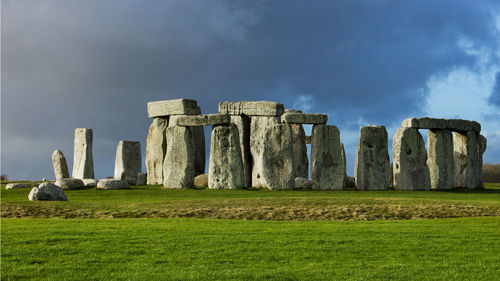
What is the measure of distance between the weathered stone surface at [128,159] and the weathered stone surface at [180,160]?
6671mm

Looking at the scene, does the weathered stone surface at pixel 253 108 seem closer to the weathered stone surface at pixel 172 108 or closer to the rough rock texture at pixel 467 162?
the weathered stone surface at pixel 172 108

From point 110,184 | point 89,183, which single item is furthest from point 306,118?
point 89,183

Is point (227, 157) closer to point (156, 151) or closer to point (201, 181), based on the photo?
point (201, 181)

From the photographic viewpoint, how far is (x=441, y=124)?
29516 millimetres

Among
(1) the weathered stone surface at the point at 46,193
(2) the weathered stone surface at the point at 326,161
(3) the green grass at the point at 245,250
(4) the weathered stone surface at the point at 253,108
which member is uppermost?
→ (4) the weathered stone surface at the point at 253,108

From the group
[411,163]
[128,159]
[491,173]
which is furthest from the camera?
[491,173]

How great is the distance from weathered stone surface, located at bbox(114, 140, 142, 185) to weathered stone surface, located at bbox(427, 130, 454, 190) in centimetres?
1628

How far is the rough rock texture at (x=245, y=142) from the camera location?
29.4m

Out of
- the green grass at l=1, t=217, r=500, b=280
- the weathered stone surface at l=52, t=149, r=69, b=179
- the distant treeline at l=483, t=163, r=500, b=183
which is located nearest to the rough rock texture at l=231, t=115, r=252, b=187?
the weathered stone surface at l=52, t=149, r=69, b=179

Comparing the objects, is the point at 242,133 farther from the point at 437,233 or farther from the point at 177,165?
the point at 437,233

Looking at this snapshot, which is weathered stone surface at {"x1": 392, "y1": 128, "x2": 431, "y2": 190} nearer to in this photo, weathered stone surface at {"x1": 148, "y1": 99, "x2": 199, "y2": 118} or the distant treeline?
weathered stone surface at {"x1": 148, "y1": 99, "x2": 199, "y2": 118}

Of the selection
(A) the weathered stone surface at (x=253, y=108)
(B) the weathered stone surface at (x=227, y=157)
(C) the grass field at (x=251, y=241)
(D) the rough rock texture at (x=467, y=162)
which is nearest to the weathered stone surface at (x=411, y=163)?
(D) the rough rock texture at (x=467, y=162)

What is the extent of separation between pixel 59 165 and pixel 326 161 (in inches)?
565

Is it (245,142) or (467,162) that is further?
(467,162)
